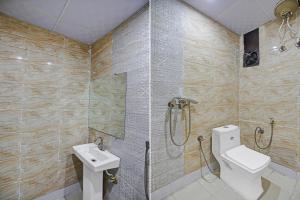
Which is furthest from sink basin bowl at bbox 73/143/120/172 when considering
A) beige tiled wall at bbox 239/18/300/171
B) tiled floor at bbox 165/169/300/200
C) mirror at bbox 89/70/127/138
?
beige tiled wall at bbox 239/18/300/171

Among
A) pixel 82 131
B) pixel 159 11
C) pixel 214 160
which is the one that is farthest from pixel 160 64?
pixel 82 131

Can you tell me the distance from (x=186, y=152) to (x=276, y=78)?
82 centimetres

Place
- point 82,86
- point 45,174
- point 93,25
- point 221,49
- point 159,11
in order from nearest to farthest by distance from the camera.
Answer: point 159,11 < point 221,49 < point 93,25 < point 45,174 < point 82,86

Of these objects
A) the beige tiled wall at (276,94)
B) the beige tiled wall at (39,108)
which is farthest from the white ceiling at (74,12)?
the beige tiled wall at (276,94)

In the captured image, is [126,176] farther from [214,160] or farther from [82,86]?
[82,86]

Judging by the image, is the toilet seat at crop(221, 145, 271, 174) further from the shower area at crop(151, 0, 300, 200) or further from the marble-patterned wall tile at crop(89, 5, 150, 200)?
the marble-patterned wall tile at crop(89, 5, 150, 200)

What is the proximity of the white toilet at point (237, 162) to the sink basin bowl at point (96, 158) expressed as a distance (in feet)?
3.03

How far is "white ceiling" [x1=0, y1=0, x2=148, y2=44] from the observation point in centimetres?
116

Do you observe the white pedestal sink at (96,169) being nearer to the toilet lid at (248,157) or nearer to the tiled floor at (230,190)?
the tiled floor at (230,190)

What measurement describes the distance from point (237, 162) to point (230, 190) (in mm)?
249

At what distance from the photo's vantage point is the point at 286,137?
2.92 ft

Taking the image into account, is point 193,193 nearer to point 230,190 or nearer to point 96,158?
point 230,190

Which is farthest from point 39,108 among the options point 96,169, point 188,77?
point 188,77

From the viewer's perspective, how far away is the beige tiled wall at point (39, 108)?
1.37 metres
